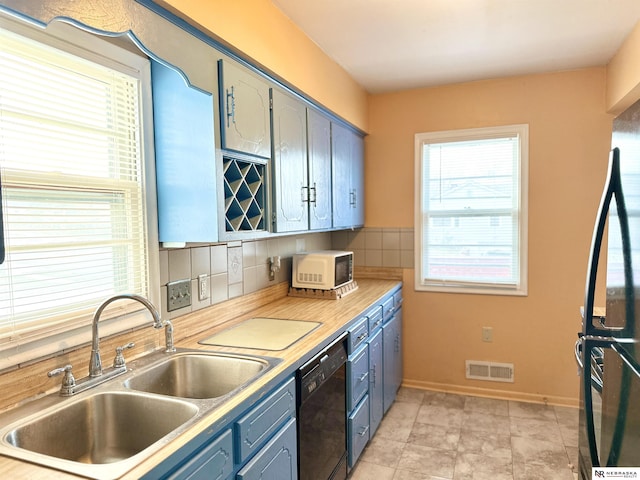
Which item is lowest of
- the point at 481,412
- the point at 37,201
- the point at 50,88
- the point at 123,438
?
the point at 481,412

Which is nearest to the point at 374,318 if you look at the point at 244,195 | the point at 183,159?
the point at 244,195

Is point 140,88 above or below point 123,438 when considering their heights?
above

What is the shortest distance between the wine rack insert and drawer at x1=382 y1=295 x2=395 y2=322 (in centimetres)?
126

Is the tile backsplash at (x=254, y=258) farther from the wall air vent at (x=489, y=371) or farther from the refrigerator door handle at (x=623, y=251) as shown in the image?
the refrigerator door handle at (x=623, y=251)

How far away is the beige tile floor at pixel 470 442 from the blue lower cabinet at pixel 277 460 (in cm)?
96

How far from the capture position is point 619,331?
1186 millimetres

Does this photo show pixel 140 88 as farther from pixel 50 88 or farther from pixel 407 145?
pixel 407 145

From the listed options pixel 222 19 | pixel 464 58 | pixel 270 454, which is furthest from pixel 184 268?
pixel 464 58

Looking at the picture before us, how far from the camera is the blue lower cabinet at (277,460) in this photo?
56.4 inches

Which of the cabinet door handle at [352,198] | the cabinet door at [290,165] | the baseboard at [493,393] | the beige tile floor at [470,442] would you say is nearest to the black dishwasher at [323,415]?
the beige tile floor at [470,442]

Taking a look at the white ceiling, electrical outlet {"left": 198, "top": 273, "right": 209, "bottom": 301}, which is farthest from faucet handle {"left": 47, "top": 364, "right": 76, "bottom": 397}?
the white ceiling

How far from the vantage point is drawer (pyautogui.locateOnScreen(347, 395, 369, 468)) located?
7.69 feet

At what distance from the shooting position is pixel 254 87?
6.68 feet

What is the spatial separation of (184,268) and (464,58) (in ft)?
7.40
